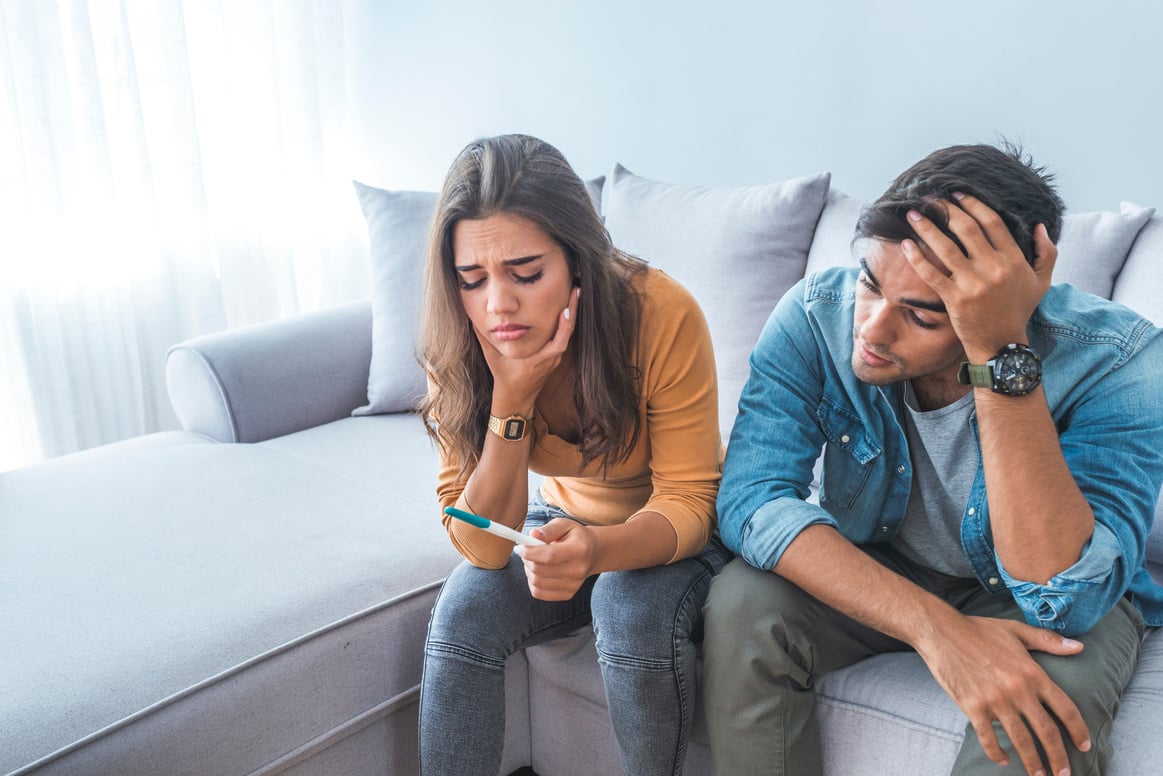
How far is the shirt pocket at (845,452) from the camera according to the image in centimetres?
124

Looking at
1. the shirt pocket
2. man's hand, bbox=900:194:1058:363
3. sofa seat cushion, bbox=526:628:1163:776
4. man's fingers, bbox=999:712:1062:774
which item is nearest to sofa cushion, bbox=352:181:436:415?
sofa seat cushion, bbox=526:628:1163:776

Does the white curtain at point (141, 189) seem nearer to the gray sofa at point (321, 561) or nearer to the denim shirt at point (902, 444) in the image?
the gray sofa at point (321, 561)

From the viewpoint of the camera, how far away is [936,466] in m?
1.22

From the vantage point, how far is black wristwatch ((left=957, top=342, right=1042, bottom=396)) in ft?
3.44

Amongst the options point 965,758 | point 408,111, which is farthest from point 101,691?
point 408,111

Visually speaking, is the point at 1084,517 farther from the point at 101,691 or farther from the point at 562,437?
the point at 101,691

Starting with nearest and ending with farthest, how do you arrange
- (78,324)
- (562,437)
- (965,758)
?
(965,758) → (562,437) → (78,324)

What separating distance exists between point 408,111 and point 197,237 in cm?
69

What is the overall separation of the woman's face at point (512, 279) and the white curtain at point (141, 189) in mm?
1495

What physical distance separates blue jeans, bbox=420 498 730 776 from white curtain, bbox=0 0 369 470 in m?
1.53

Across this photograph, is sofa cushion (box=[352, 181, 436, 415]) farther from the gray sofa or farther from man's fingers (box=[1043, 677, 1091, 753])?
man's fingers (box=[1043, 677, 1091, 753])

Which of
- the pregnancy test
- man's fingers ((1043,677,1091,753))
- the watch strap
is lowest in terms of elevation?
man's fingers ((1043,677,1091,753))

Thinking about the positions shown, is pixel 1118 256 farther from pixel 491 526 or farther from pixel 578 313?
pixel 491 526

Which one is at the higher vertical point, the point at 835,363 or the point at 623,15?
the point at 623,15
